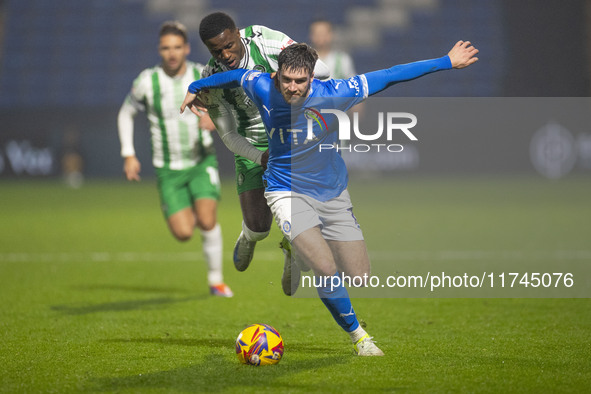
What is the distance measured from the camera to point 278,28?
102 feet

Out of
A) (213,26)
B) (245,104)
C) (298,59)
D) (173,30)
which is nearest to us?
(298,59)

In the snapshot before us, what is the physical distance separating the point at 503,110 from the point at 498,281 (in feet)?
51.0

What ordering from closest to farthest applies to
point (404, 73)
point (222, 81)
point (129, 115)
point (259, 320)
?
point (404, 73)
point (222, 81)
point (259, 320)
point (129, 115)

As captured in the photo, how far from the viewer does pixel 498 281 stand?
9180mm

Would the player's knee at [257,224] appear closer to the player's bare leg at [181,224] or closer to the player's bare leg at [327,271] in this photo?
the player's bare leg at [327,271]

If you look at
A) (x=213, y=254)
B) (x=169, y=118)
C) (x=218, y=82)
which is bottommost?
(x=213, y=254)

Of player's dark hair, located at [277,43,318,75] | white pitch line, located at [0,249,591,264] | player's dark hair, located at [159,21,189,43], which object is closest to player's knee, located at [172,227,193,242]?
player's dark hair, located at [159,21,189,43]

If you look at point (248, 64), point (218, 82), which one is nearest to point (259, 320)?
point (248, 64)

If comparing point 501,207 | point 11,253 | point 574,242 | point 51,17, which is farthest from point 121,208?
point 51,17

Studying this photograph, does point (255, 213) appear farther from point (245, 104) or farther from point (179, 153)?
point (179, 153)

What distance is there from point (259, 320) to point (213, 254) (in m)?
1.56

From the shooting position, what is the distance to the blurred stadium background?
25938 millimetres

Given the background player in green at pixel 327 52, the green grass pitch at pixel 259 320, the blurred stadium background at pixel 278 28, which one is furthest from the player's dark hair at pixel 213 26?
the blurred stadium background at pixel 278 28

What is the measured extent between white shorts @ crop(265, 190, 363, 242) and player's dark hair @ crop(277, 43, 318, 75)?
2.66ft
